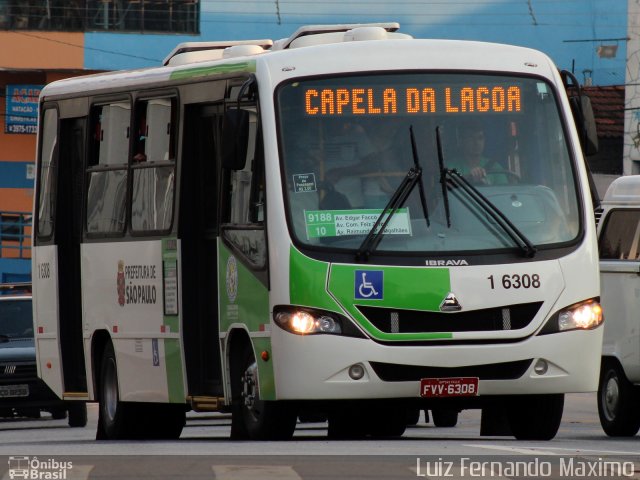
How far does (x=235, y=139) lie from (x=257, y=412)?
1939 mm

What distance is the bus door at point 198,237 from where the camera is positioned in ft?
45.9

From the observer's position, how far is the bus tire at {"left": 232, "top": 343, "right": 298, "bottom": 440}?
12.8m

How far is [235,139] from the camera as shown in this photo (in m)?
12.6

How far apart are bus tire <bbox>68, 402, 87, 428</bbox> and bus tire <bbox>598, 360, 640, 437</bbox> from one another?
314 inches

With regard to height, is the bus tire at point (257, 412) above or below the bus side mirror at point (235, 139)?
below

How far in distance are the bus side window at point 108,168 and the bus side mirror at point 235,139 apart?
285cm

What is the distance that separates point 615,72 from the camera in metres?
51.9

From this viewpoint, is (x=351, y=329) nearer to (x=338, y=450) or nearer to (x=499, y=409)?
(x=338, y=450)

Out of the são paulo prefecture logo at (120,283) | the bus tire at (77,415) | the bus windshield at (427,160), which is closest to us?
the bus windshield at (427,160)

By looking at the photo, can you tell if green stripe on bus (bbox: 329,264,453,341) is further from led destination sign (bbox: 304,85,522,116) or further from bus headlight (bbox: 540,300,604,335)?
led destination sign (bbox: 304,85,522,116)

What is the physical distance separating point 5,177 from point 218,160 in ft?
128

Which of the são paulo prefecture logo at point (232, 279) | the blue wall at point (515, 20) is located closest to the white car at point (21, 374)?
the são paulo prefecture logo at point (232, 279)

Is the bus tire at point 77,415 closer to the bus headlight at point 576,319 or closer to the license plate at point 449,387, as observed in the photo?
the license plate at point 449,387

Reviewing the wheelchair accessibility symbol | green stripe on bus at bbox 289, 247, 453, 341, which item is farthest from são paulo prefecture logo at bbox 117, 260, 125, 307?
the wheelchair accessibility symbol
